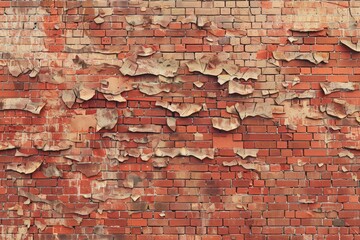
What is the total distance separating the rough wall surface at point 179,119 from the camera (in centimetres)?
331

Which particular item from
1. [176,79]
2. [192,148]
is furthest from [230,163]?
[176,79]

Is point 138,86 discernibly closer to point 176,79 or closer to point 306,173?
point 176,79

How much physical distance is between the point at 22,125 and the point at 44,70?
0.50 metres

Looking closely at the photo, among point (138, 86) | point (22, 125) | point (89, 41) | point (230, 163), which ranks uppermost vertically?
Result: point (89, 41)

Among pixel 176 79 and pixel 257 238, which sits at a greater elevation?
pixel 176 79

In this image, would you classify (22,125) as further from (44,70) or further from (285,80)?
(285,80)

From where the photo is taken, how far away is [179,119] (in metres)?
3.38

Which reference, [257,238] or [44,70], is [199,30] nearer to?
[44,70]

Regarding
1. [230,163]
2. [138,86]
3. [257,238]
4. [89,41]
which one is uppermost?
[89,41]

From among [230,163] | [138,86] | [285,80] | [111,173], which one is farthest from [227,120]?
[111,173]

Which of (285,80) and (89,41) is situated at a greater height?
(89,41)

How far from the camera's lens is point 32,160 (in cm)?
335

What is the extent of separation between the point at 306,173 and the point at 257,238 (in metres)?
0.67

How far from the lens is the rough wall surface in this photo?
3.31m
